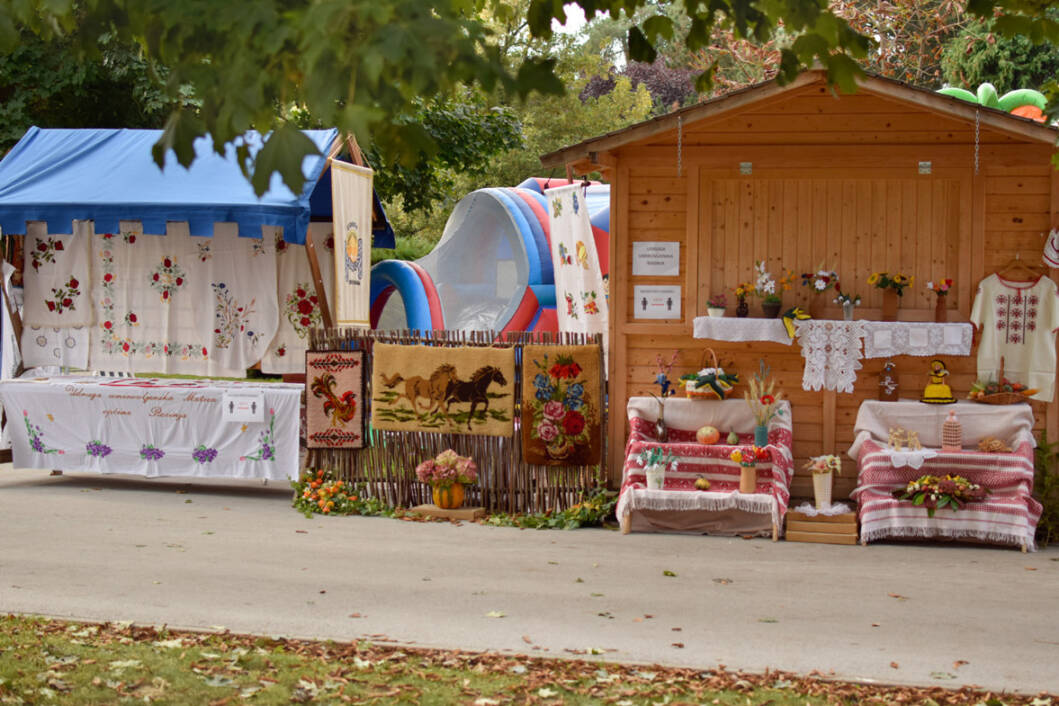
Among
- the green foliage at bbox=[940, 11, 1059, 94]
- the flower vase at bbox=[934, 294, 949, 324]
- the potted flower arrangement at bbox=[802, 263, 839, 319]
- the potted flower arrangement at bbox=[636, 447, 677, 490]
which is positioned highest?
the green foliage at bbox=[940, 11, 1059, 94]

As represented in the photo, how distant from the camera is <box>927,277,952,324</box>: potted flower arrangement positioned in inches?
375

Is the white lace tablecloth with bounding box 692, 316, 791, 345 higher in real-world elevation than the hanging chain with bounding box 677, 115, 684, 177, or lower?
lower

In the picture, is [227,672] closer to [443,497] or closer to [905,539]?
[443,497]

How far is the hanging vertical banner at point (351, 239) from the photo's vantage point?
37.4ft

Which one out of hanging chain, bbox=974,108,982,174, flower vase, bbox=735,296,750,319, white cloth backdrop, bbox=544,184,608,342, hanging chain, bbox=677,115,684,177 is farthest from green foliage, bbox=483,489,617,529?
hanging chain, bbox=974,108,982,174

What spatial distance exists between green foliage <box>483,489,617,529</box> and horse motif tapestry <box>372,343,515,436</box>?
2.34 feet

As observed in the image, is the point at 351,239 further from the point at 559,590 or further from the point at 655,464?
the point at 559,590

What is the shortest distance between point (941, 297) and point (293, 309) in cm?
605

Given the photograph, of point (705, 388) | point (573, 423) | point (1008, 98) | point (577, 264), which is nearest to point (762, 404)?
point (705, 388)

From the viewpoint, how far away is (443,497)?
985 cm

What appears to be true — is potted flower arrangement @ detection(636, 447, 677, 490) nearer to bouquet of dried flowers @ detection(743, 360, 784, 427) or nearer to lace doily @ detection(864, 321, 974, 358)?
bouquet of dried flowers @ detection(743, 360, 784, 427)

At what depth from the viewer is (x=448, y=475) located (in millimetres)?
9766

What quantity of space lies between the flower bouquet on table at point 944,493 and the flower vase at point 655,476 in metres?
1.82

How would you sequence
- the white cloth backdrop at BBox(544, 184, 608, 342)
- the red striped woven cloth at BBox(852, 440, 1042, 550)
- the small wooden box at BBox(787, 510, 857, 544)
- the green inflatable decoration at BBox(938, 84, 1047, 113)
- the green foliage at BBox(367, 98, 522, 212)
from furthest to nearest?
the green foliage at BBox(367, 98, 522, 212)
the white cloth backdrop at BBox(544, 184, 608, 342)
the green inflatable decoration at BBox(938, 84, 1047, 113)
the small wooden box at BBox(787, 510, 857, 544)
the red striped woven cloth at BBox(852, 440, 1042, 550)
